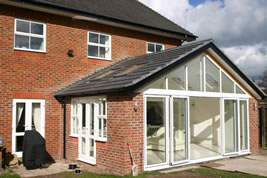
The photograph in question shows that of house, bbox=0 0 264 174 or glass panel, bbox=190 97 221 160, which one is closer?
house, bbox=0 0 264 174

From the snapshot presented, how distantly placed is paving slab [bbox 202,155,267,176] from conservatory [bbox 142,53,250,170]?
36 cm

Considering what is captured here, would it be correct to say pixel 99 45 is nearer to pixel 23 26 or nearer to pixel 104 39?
pixel 104 39

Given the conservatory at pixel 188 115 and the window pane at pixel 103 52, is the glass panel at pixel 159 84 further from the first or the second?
the window pane at pixel 103 52

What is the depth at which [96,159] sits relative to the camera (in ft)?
31.9

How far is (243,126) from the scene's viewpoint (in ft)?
40.3

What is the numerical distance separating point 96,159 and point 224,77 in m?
5.58

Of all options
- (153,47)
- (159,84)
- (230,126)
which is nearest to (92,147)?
(159,84)

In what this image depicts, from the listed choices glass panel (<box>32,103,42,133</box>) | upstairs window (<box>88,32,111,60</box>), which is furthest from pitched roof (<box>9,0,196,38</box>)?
glass panel (<box>32,103,42,133</box>)

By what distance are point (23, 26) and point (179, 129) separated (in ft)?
22.3

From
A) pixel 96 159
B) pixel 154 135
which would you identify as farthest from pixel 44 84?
pixel 154 135

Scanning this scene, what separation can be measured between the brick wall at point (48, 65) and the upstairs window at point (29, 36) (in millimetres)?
186

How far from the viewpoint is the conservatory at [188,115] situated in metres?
9.23

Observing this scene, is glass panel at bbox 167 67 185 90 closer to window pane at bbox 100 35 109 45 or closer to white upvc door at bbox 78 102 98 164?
white upvc door at bbox 78 102 98 164

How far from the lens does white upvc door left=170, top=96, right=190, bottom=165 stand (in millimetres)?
9516
